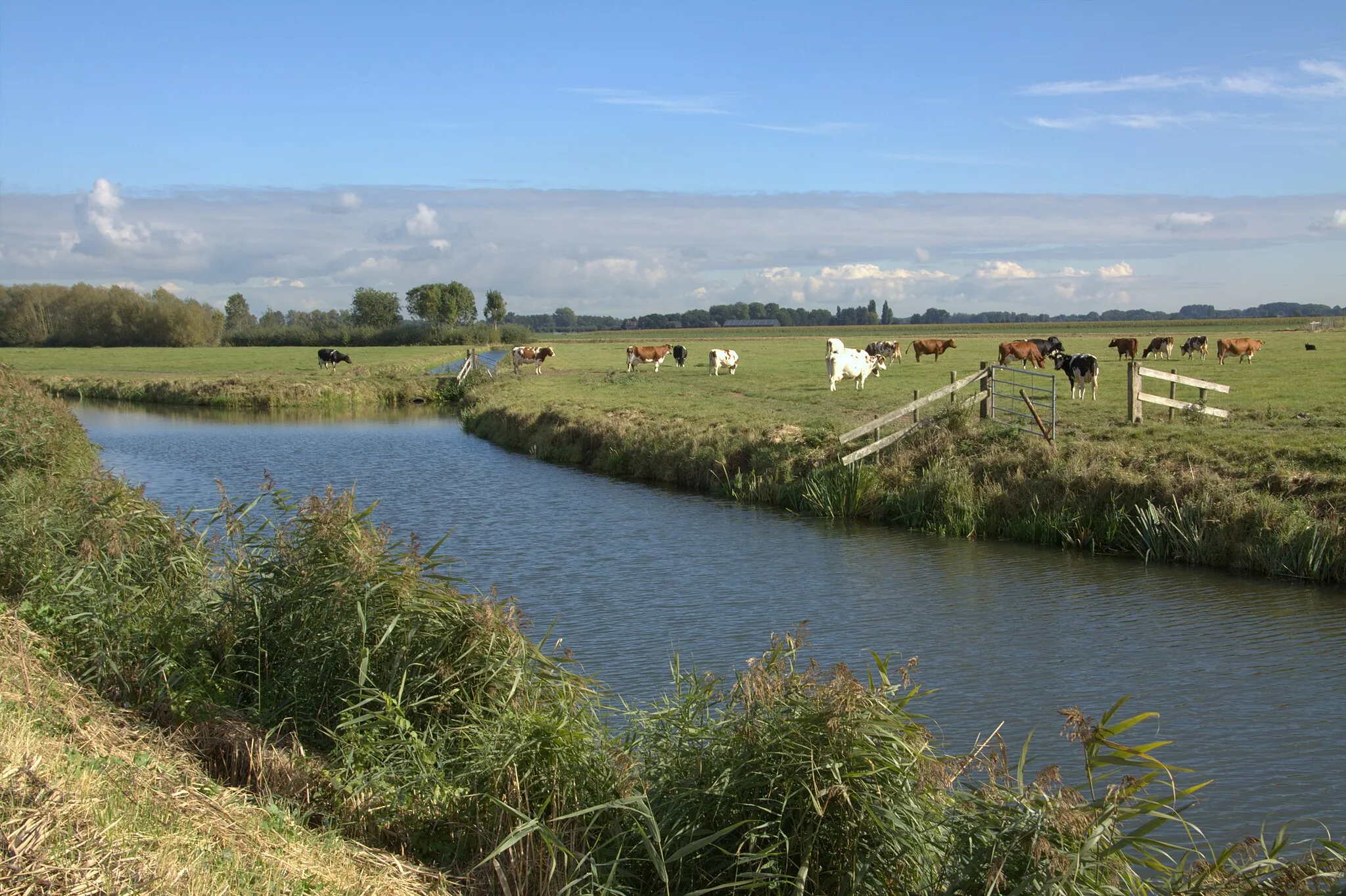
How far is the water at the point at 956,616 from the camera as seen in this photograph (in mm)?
8961

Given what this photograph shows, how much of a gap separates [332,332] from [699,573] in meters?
103

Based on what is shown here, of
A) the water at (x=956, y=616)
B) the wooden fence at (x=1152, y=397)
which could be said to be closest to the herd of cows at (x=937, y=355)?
the wooden fence at (x=1152, y=397)

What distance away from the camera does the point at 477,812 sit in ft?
19.5

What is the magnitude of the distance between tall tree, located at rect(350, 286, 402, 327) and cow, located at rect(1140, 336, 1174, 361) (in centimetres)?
11179

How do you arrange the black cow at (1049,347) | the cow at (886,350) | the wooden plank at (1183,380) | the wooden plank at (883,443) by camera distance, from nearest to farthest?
the wooden plank at (883,443) < the wooden plank at (1183,380) < the black cow at (1049,347) < the cow at (886,350)

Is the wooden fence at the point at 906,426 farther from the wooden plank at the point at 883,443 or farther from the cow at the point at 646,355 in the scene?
the cow at the point at 646,355

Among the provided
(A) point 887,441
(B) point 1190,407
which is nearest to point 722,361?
(A) point 887,441

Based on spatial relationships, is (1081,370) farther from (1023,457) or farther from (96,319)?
(96,319)

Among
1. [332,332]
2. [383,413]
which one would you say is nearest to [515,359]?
[383,413]

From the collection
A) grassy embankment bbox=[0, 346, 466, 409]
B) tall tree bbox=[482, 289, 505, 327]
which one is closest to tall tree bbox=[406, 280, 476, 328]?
tall tree bbox=[482, 289, 505, 327]

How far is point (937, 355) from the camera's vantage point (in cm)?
5122

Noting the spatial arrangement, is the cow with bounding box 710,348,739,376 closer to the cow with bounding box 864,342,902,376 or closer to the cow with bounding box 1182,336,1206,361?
the cow with bounding box 864,342,902,376

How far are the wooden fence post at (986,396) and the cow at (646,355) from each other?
28.9 metres

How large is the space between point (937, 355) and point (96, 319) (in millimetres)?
89099
